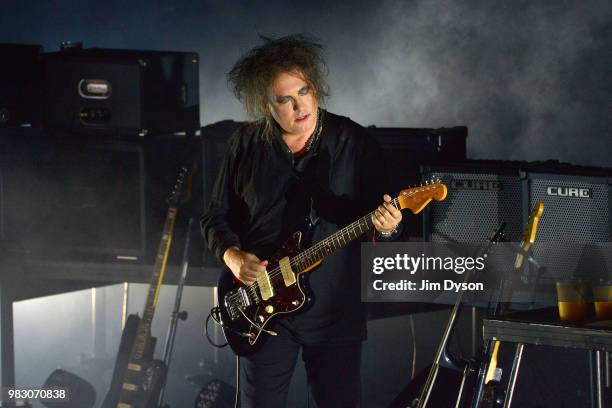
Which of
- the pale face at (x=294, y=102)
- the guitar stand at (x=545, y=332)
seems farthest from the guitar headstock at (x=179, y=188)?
the guitar stand at (x=545, y=332)

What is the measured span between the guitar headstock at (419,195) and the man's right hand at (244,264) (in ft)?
1.47

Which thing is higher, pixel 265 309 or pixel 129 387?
pixel 265 309

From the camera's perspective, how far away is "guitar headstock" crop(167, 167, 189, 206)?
13.4 ft

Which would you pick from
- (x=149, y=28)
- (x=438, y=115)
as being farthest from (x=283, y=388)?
(x=149, y=28)

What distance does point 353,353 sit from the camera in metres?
2.75

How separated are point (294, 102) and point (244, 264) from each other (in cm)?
49

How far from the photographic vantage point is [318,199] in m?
2.81

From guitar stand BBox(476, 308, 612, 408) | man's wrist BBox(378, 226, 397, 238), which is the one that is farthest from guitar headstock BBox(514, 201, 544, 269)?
man's wrist BBox(378, 226, 397, 238)

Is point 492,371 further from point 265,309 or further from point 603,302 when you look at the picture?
point 265,309

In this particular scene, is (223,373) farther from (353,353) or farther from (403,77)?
(353,353)

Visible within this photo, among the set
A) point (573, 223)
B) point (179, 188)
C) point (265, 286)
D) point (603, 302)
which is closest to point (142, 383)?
point (179, 188)

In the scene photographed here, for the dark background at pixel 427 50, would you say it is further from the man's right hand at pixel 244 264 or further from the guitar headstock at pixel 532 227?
the man's right hand at pixel 244 264

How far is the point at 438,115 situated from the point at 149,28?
1666 millimetres

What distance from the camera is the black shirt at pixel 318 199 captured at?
2.75 m
